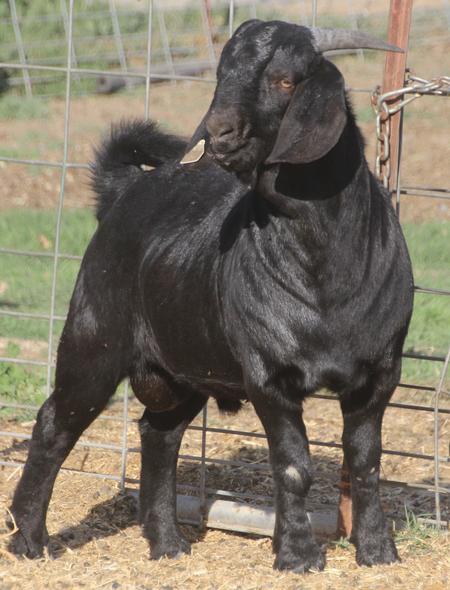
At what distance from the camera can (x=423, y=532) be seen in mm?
5504

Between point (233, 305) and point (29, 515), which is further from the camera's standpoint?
point (29, 515)

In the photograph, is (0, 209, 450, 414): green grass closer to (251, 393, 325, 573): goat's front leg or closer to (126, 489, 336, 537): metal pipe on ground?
(126, 489, 336, 537): metal pipe on ground

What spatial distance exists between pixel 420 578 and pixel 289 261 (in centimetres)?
142

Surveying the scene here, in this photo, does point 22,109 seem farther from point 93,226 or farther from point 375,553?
point 375,553

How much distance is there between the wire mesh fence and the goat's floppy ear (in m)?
1.15

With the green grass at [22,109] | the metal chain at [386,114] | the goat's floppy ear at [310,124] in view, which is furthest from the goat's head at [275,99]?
the green grass at [22,109]

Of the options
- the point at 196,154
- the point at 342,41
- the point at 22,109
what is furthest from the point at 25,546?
the point at 22,109

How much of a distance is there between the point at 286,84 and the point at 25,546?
2582 millimetres

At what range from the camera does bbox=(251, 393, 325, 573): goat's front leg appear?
4.73 meters

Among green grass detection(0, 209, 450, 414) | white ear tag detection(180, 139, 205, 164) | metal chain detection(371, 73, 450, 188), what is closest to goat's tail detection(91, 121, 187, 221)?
metal chain detection(371, 73, 450, 188)

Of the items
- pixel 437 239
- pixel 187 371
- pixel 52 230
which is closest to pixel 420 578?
pixel 187 371

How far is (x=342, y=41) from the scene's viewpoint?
445 cm

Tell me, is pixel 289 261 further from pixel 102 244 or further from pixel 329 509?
pixel 329 509

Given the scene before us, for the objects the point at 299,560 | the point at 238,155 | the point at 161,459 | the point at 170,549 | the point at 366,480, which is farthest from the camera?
the point at 161,459
